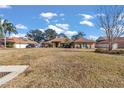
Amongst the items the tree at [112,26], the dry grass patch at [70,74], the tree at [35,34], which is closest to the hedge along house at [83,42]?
the dry grass patch at [70,74]

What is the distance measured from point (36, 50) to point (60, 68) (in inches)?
142

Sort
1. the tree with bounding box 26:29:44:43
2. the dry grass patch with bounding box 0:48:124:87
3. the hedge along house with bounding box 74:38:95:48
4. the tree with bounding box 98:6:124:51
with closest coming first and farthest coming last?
1. the dry grass patch with bounding box 0:48:124:87
2. the tree with bounding box 26:29:44:43
3. the hedge along house with bounding box 74:38:95:48
4. the tree with bounding box 98:6:124:51

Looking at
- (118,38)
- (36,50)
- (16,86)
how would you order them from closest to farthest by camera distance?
(16,86), (36,50), (118,38)

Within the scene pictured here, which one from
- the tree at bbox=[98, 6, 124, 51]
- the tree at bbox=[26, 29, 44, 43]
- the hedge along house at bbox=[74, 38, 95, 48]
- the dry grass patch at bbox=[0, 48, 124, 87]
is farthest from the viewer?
the tree at bbox=[98, 6, 124, 51]

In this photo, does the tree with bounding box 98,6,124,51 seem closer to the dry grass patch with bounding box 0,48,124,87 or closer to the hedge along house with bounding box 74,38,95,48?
the hedge along house with bounding box 74,38,95,48

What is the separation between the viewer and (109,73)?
6824 millimetres

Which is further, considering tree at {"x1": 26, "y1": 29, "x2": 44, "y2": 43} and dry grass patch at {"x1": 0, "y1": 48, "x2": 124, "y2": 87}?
tree at {"x1": 26, "y1": 29, "x2": 44, "y2": 43}

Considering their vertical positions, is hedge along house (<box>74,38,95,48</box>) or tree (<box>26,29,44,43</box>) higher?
tree (<box>26,29,44,43</box>)

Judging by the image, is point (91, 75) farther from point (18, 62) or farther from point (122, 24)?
point (122, 24)

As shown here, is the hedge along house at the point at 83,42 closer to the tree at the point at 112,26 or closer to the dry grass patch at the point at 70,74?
the dry grass patch at the point at 70,74

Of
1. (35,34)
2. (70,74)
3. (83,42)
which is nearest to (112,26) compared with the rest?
(83,42)

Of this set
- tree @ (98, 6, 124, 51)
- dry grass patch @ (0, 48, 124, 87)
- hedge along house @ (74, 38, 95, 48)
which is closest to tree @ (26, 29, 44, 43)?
dry grass patch @ (0, 48, 124, 87)
